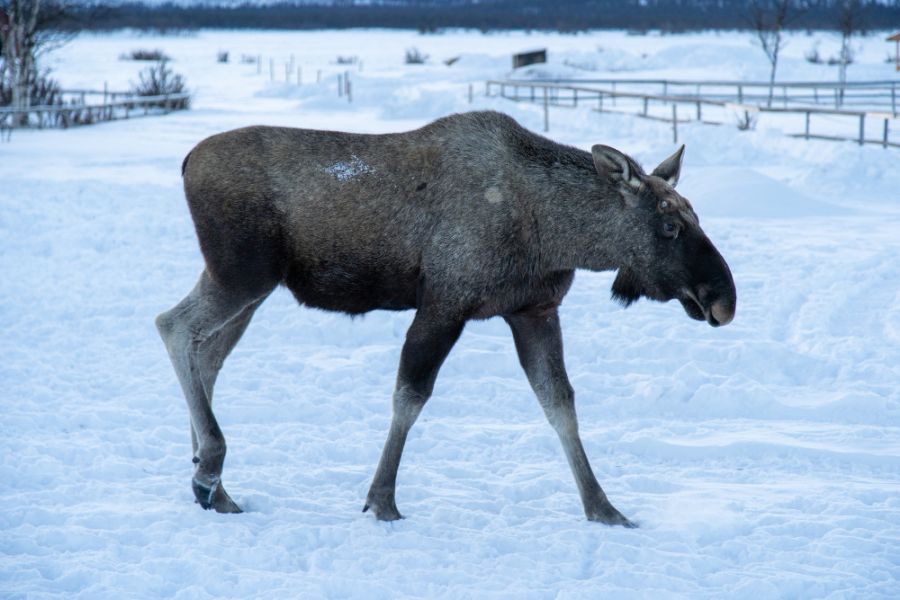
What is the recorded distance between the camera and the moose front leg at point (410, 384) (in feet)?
16.6

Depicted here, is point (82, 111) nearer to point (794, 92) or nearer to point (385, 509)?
point (794, 92)

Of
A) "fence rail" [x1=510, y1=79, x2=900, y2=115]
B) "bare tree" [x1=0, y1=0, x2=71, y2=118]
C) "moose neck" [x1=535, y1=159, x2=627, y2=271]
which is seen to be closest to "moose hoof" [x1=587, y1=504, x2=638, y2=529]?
"moose neck" [x1=535, y1=159, x2=627, y2=271]

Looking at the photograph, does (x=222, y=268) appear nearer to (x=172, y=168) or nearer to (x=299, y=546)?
(x=299, y=546)

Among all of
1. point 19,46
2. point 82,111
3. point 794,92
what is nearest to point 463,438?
point 19,46

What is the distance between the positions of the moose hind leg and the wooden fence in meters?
20.2

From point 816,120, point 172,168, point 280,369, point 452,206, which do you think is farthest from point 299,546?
point 816,120

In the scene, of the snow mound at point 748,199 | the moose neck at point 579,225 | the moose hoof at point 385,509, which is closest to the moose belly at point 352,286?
the moose neck at point 579,225

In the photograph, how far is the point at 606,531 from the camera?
500cm

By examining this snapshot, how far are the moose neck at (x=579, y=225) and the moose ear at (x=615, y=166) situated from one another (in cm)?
8

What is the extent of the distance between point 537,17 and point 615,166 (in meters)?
117

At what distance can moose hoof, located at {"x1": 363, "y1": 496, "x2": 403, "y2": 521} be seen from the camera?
513cm

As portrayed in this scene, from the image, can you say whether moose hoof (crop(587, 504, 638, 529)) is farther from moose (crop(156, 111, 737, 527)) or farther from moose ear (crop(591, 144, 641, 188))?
moose ear (crop(591, 144, 641, 188))

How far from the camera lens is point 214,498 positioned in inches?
205

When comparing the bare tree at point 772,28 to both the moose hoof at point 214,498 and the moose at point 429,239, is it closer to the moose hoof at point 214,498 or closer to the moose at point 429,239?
the moose at point 429,239
